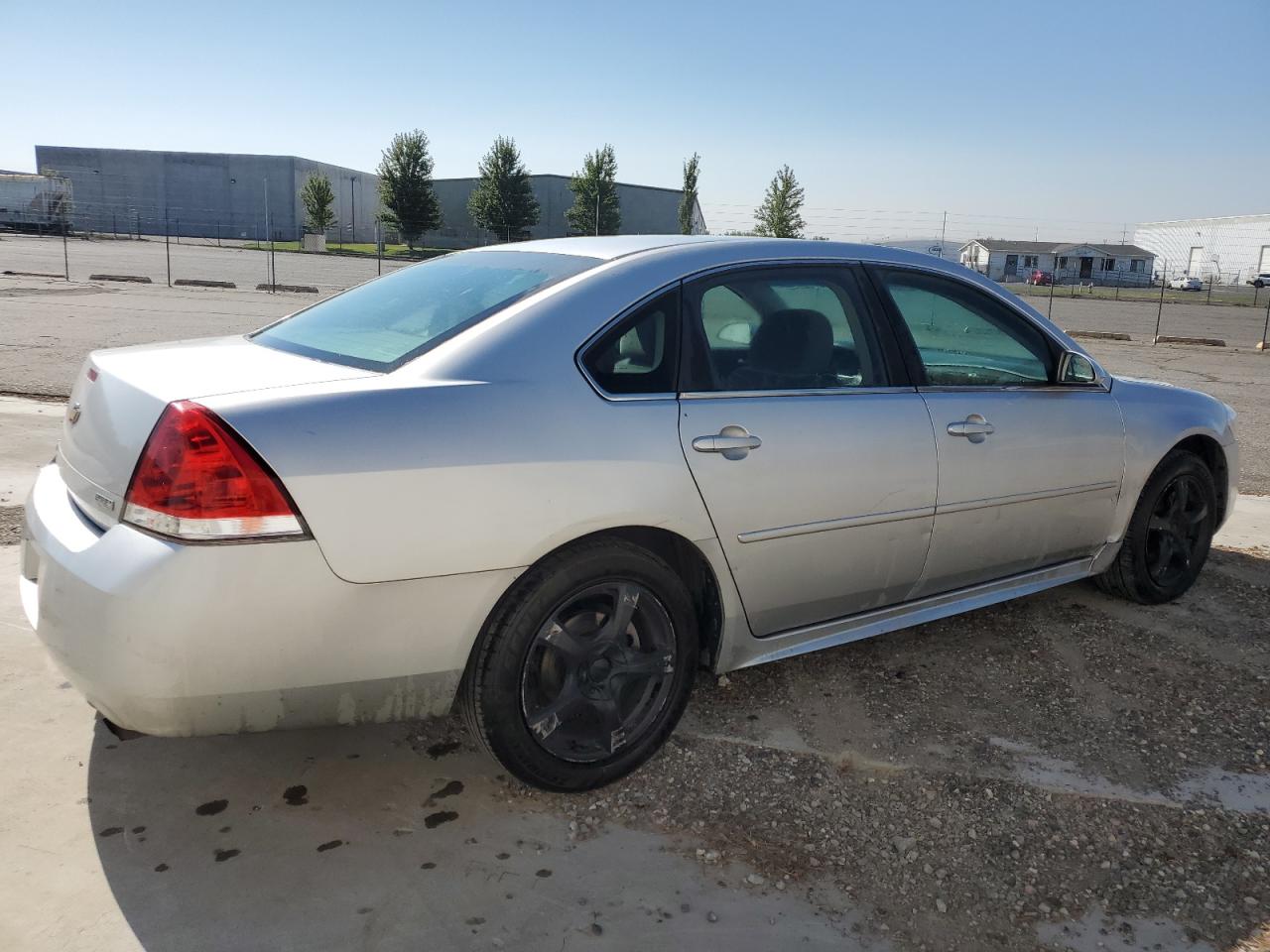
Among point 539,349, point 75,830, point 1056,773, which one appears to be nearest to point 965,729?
point 1056,773

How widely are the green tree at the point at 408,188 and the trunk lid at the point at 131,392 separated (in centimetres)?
5993

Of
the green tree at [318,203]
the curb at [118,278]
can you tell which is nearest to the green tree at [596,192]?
the green tree at [318,203]

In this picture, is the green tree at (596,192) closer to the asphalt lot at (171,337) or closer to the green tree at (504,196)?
the green tree at (504,196)

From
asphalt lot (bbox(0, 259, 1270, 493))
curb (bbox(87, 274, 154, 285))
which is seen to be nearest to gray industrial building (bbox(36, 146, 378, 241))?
curb (bbox(87, 274, 154, 285))

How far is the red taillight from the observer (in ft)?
7.25

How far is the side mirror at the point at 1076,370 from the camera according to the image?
3.86 metres

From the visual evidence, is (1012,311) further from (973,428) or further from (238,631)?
(238,631)

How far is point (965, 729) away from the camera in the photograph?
326 centimetres

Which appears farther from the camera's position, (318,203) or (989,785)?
(318,203)

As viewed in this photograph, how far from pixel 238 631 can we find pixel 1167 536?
3920 millimetres

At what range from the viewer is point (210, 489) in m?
2.21

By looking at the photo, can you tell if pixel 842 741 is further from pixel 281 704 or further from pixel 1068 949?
pixel 281 704

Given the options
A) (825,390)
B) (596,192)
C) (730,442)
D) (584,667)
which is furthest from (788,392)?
(596,192)

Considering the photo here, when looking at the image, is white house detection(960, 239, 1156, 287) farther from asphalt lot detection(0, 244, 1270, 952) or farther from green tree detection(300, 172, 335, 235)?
asphalt lot detection(0, 244, 1270, 952)
